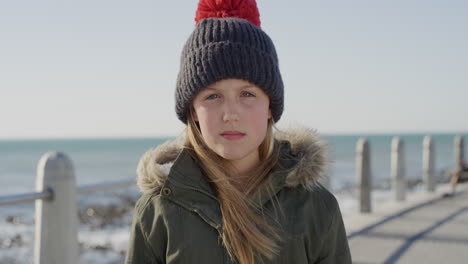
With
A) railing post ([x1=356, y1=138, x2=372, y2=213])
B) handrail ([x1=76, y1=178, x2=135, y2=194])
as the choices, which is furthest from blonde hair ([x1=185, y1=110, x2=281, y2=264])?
railing post ([x1=356, y1=138, x2=372, y2=213])

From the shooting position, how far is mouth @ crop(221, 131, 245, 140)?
181cm

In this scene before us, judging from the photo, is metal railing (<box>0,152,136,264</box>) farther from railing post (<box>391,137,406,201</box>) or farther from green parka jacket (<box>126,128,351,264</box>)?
railing post (<box>391,137,406,201</box>)

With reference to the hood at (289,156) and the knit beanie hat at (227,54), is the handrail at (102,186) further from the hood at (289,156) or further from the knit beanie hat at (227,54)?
the knit beanie hat at (227,54)

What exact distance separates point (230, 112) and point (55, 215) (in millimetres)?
2079

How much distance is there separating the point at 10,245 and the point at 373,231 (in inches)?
310

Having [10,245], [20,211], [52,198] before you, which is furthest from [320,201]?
[20,211]

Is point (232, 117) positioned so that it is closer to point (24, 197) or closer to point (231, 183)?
point (231, 183)

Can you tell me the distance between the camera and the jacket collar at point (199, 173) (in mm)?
1835

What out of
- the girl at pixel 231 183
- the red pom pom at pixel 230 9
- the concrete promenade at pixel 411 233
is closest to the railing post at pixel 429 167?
the concrete promenade at pixel 411 233

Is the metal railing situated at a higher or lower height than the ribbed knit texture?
lower

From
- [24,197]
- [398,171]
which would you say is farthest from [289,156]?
[398,171]

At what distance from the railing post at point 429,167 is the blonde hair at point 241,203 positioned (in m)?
8.82

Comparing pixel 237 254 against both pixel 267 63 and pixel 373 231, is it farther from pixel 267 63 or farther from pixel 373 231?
pixel 373 231

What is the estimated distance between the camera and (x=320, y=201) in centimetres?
188
